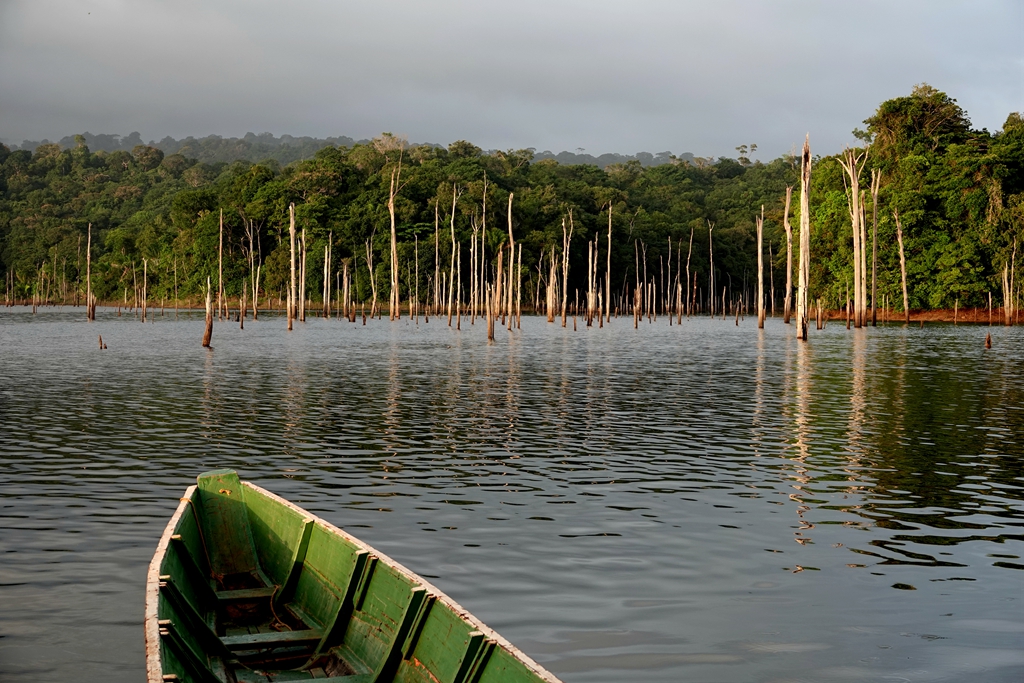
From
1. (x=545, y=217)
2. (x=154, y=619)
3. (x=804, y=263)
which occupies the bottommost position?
(x=154, y=619)

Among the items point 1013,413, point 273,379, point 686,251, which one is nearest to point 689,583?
point 1013,413

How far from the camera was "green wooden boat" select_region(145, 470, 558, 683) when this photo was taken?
5.83 meters

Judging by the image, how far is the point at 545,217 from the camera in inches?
4375

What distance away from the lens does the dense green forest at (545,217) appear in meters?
80.3

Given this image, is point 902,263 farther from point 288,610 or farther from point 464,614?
point 464,614

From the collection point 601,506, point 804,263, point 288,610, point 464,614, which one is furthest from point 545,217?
point 464,614

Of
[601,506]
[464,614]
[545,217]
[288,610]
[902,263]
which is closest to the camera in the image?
[464,614]

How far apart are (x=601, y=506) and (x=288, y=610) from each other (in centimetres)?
506

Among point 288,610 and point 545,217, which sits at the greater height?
point 545,217

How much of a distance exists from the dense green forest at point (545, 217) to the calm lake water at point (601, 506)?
5706cm

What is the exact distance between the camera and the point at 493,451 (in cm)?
1638

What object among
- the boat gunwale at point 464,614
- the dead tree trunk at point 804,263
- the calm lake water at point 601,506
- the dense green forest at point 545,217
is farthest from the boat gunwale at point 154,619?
the dense green forest at point 545,217

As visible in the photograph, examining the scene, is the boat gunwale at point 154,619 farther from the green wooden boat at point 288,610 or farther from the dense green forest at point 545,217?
the dense green forest at point 545,217

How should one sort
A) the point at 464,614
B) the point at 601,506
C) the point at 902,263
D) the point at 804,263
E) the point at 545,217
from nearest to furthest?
the point at 464,614 → the point at 601,506 → the point at 804,263 → the point at 902,263 → the point at 545,217
